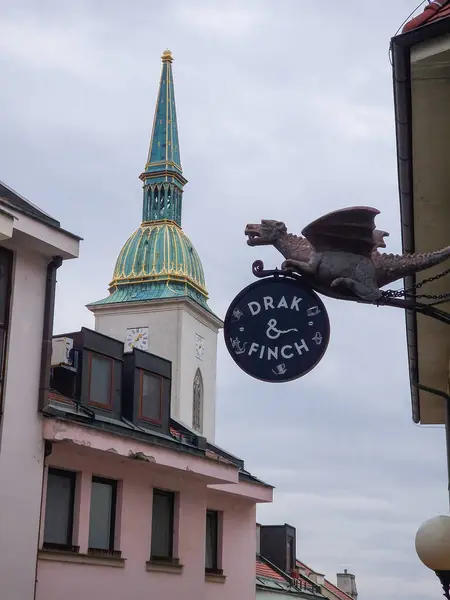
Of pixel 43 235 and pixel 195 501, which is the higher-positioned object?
pixel 43 235

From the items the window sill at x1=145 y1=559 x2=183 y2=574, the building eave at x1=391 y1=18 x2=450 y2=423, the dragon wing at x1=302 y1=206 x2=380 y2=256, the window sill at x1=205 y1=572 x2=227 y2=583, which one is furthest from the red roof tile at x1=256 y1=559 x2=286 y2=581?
the dragon wing at x1=302 y1=206 x2=380 y2=256

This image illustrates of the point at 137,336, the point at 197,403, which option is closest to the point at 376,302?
the point at 137,336

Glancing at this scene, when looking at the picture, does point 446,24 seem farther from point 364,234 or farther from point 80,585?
point 80,585

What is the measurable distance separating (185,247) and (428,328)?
60315mm

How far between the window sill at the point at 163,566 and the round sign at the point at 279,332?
43.8ft

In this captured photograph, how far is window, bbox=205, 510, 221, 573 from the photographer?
23.5m

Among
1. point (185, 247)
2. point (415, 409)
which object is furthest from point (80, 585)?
point (185, 247)

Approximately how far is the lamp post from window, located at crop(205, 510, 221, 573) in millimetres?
15633

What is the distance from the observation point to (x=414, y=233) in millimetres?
9500

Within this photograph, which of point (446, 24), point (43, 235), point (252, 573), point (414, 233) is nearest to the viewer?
point (446, 24)

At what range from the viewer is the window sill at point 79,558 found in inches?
684

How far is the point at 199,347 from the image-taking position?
245 feet

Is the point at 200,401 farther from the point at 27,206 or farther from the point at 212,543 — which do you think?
the point at 27,206

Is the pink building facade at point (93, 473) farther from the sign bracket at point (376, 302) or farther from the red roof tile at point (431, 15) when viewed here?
the red roof tile at point (431, 15)
